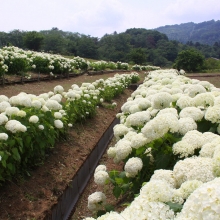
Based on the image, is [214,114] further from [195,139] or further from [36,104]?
[36,104]

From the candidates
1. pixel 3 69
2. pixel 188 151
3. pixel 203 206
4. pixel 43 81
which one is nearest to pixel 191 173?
pixel 188 151

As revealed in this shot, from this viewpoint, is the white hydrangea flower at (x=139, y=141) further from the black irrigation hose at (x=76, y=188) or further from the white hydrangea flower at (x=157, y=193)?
the black irrigation hose at (x=76, y=188)

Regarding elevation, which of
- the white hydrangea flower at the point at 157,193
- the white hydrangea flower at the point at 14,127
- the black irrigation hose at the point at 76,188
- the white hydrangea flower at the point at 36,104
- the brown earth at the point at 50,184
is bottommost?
the black irrigation hose at the point at 76,188

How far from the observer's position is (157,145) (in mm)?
3324

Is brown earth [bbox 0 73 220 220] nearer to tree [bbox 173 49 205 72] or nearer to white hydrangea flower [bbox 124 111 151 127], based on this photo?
white hydrangea flower [bbox 124 111 151 127]

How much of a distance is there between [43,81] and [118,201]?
11.5 metres

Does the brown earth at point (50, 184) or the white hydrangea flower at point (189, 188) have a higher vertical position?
the white hydrangea flower at point (189, 188)

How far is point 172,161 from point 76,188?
2693mm

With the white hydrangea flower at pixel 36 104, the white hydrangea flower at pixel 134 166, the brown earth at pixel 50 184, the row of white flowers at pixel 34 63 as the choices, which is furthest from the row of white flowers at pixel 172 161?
the row of white flowers at pixel 34 63

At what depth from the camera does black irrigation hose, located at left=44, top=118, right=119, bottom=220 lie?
4.52 m

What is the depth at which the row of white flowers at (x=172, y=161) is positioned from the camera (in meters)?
1.41

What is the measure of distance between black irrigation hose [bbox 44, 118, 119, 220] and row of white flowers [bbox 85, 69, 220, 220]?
3.59 ft

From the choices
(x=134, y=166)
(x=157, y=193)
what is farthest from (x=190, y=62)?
(x=157, y=193)

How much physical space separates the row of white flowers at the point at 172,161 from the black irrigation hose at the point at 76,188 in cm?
109
